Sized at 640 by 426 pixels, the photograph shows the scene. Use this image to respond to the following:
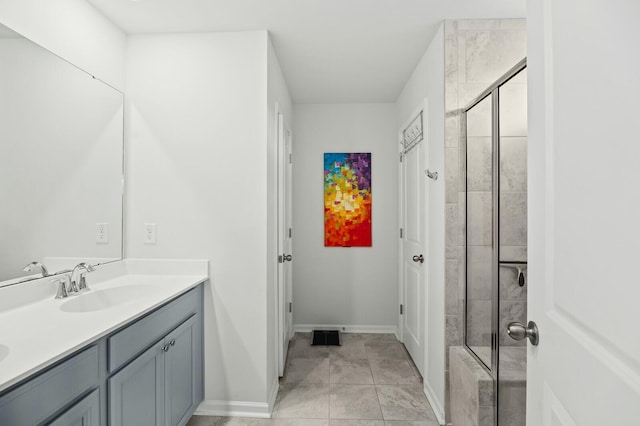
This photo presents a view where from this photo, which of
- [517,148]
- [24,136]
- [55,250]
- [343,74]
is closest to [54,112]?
[24,136]

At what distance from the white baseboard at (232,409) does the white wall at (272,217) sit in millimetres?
112

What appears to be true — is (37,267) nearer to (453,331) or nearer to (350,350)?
(453,331)

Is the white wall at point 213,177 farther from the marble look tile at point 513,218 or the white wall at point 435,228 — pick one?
the marble look tile at point 513,218

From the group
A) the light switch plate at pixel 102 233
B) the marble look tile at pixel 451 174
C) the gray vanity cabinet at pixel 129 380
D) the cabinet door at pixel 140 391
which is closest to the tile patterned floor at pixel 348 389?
the gray vanity cabinet at pixel 129 380

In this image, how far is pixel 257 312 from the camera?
2094mm

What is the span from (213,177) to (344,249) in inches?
74.7

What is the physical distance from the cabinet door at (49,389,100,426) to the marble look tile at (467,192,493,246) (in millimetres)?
1925

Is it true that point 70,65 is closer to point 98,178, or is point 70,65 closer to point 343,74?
point 98,178

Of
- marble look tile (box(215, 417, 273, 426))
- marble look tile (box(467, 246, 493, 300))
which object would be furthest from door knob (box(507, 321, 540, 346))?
marble look tile (box(215, 417, 273, 426))

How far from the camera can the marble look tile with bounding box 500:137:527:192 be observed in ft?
5.04

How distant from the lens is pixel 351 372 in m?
2.69

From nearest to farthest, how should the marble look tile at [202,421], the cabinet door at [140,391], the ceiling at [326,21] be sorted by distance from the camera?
the cabinet door at [140,391], the ceiling at [326,21], the marble look tile at [202,421]

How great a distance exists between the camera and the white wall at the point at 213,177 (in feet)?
6.86

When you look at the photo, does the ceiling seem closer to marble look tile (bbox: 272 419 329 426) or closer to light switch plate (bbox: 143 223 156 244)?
light switch plate (bbox: 143 223 156 244)
